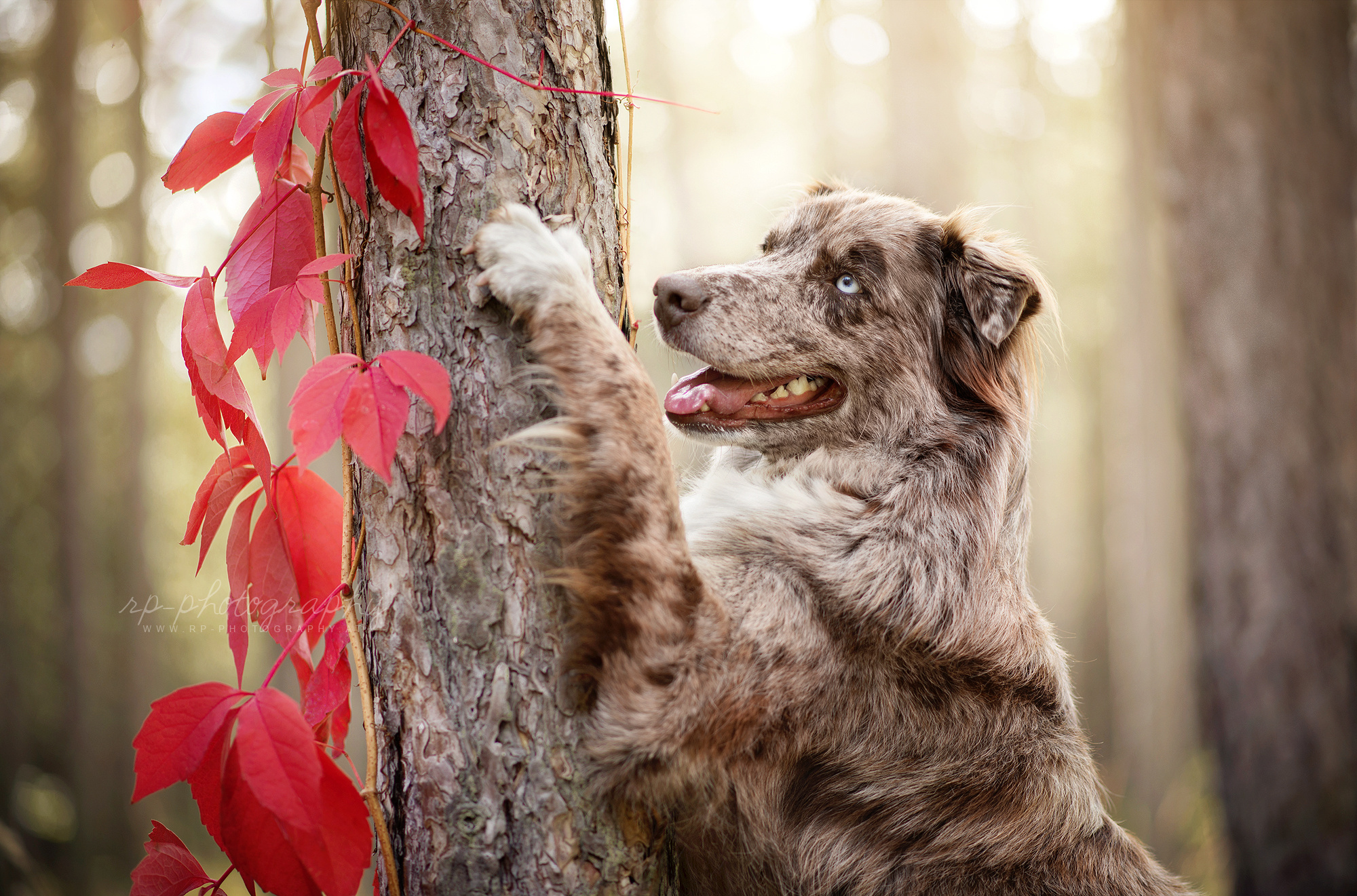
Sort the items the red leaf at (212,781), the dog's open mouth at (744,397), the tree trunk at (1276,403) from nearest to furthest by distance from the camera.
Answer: the red leaf at (212,781) < the dog's open mouth at (744,397) < the tree trunk at (1276,403)

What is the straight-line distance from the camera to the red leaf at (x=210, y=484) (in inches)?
70.8

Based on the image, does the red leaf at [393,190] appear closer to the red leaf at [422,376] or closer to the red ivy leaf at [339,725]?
the red leaf at [422,376]

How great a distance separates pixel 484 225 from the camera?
5.37ft

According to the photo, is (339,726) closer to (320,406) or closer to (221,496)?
(221,496)

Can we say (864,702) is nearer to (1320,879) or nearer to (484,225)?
(484,225)

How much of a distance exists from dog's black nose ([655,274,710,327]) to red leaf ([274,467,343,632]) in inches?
44.4

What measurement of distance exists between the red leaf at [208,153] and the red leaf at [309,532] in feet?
2.17

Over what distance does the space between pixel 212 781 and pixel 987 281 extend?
2.46 meters

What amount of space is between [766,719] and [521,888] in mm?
623

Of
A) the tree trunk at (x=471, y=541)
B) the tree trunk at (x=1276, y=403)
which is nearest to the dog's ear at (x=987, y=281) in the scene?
the tree trunk at (x=471, y=541)

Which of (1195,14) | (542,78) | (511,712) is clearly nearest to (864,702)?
(511,712)

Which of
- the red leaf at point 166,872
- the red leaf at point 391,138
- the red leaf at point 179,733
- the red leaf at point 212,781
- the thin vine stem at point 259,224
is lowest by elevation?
Answer: the red leaf at point 166,872

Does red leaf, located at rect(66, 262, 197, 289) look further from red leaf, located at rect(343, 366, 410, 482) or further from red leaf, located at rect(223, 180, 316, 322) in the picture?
red leaf, located at rect(343, 366, 410, 482)

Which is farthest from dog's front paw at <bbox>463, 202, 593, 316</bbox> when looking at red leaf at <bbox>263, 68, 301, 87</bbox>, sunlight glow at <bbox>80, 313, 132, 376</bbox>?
sunlight glow at <bbox>80, 313, 132, 376</bbox>
